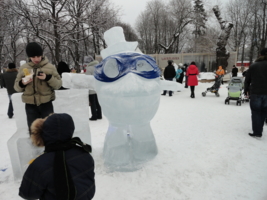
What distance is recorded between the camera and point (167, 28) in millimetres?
29438

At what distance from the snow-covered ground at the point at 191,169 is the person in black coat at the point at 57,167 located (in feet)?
3.82

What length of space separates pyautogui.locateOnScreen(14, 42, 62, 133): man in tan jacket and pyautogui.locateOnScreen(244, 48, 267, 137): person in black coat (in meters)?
3.61

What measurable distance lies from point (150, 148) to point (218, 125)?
96.9 inches

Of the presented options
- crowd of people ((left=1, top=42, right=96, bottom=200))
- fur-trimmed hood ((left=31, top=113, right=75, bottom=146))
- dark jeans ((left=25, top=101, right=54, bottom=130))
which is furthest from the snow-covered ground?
fur-trimmed hood ((left=31, top=113, right=75, bottom=146))

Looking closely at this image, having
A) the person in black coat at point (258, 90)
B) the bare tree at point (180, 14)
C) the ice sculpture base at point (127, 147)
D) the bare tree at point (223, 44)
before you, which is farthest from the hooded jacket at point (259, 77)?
the bare tree at point (180, 14)

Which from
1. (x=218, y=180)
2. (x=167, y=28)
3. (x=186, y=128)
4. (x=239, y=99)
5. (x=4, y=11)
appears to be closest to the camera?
(x=218, y=180)

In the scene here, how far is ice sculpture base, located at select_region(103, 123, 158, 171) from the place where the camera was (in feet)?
9.84

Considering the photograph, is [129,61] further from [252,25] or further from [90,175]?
[252,25]

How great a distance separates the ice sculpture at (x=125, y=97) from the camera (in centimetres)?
265

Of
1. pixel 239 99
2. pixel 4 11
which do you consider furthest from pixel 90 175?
pixel 4 11

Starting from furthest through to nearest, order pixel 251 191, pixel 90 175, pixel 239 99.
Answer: pixel 239 99, pixel 251 191, pixel 90 175

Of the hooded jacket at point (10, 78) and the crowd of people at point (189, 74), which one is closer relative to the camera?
the hooded jacket at point (10, 78)

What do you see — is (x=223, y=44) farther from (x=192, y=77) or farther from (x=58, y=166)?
(x=58, y=166)

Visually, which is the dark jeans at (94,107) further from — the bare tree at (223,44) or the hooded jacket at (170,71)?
the bare tree at (223,44)
